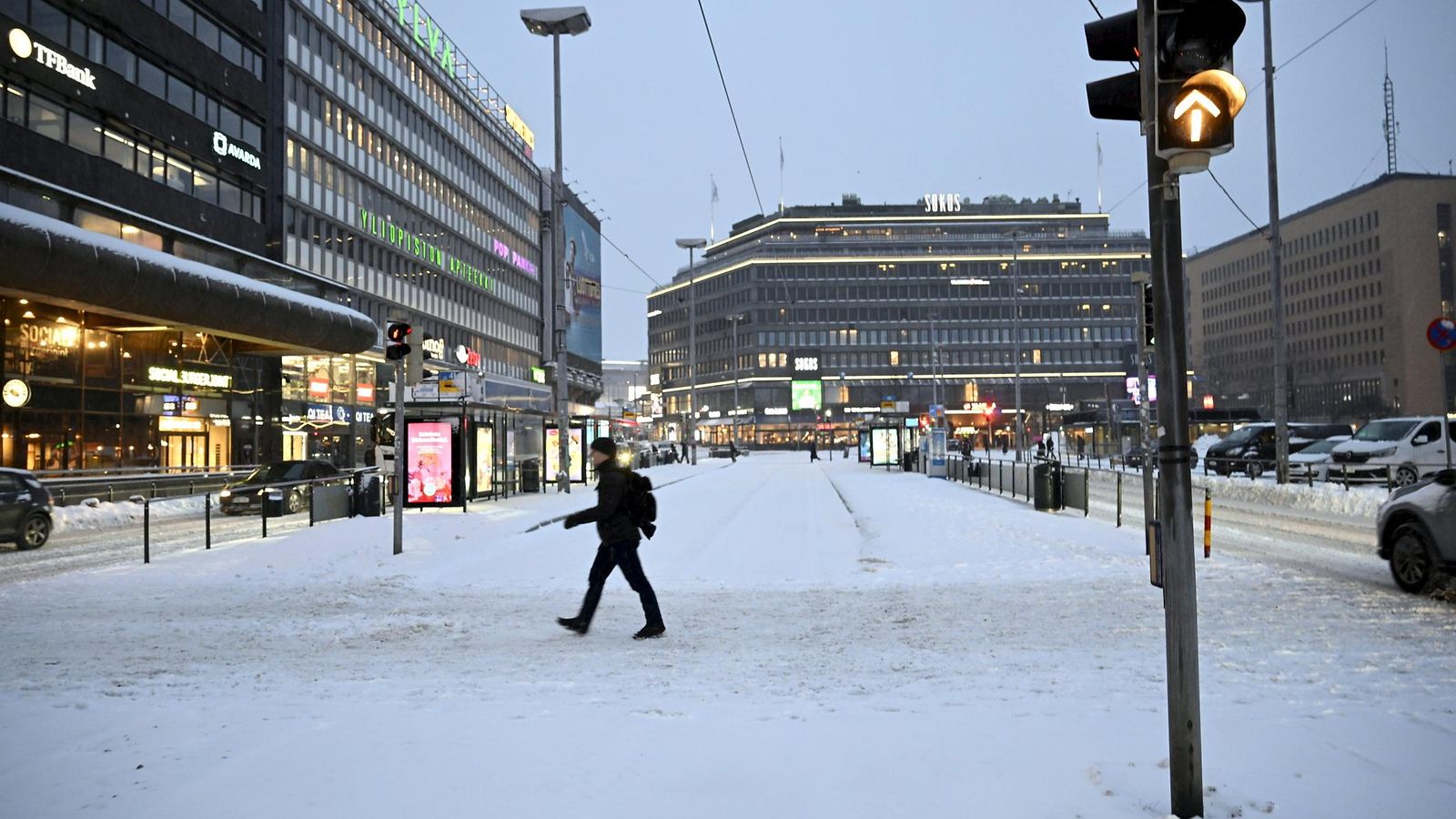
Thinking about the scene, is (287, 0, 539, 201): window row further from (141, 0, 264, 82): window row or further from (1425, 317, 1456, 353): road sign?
(1425, 317, 1456, 353): road sign

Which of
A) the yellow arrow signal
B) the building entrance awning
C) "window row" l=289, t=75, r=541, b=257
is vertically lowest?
the yellow arrow signal

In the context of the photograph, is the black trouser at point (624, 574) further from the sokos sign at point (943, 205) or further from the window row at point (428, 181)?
the sokos sign at point (943, 205)

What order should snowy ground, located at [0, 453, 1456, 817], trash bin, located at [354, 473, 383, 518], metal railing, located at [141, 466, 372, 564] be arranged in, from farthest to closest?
1. trash bin, located at [354, 473, 383, 518]
2. metal railing, located at [141, 466, 372, 564]
3. snowy ground, located at [0, 453, 1456, 817]

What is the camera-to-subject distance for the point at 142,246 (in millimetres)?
34125

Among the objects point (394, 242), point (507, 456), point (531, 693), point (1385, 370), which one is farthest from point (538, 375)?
point (1385, 370)

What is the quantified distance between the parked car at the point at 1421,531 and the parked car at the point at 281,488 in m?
23.1

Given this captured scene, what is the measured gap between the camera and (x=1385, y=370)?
12100cm

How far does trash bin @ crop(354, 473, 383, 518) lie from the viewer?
22.8 metres

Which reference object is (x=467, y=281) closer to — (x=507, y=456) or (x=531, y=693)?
(x=507, y=456)

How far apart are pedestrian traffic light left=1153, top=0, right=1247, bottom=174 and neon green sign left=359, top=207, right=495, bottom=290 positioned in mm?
55759

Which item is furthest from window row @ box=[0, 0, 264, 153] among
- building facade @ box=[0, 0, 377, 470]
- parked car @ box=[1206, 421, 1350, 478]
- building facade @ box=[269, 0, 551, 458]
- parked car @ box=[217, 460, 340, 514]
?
parked car @ box=[1206, 421, 1350, 478]

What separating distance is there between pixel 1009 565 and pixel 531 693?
851 centimetres

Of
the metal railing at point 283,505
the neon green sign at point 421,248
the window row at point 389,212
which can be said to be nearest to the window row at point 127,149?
the window row at point 389,212

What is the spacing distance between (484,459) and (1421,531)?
72.7 feet
